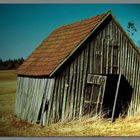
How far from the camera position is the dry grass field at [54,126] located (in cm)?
1137

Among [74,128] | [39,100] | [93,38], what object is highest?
[93,38]

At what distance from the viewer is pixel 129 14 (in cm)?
1174

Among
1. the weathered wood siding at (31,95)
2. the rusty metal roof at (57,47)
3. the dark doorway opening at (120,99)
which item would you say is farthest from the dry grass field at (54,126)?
the rusty metal roof at (57,47)

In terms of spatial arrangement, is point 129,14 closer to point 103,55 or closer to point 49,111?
point 103,55

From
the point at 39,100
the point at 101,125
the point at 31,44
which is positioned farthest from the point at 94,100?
the point at 31,44

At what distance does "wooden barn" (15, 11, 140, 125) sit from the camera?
1172 centimetres

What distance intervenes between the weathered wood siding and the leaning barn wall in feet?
1.01

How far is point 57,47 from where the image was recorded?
12.6 meters

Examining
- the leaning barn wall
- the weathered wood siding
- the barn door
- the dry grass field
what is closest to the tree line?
the dry grass field

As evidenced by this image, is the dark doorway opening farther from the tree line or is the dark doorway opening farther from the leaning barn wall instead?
the tree line

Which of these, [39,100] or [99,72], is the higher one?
[99,72]

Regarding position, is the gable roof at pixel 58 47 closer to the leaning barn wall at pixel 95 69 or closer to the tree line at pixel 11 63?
the tree line at pixel 11 63

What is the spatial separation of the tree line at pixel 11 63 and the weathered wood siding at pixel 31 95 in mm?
536

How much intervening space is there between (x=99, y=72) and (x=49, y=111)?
1980mm
